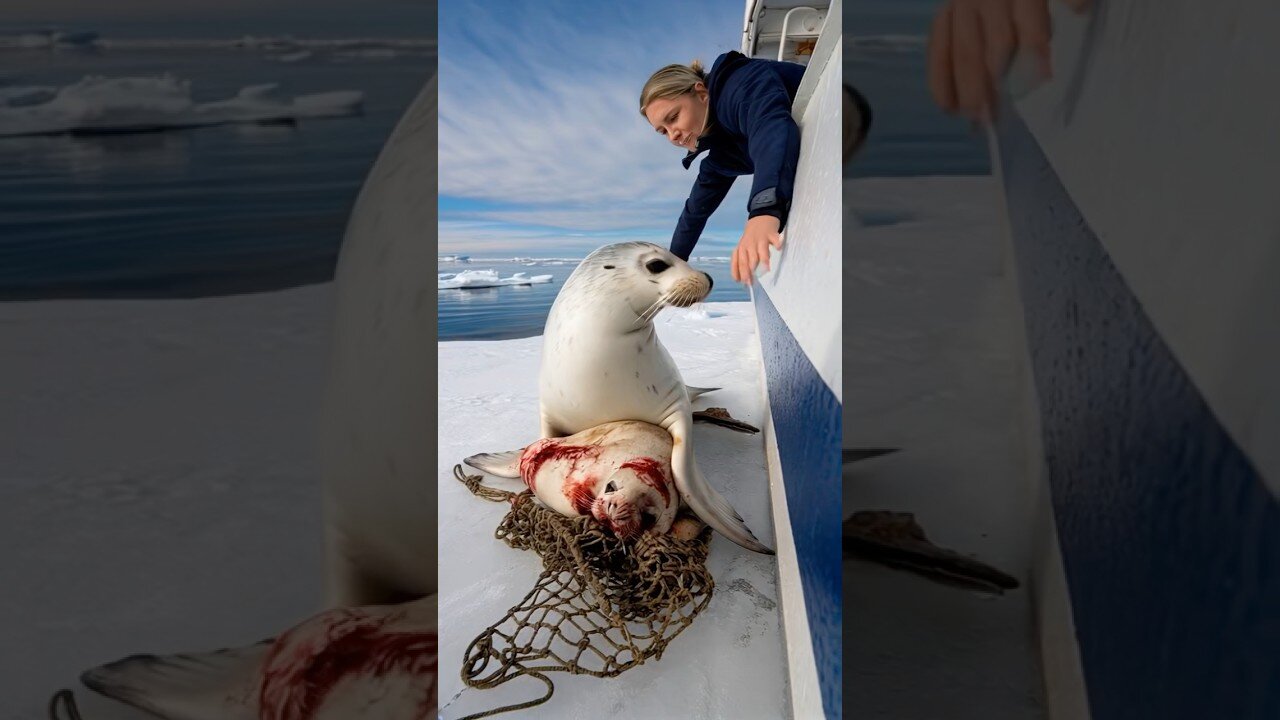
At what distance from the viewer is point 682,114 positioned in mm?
1654

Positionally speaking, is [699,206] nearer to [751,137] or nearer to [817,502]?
[751,137]

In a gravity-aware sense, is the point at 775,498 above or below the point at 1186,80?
below

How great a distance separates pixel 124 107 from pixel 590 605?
3.92 ft

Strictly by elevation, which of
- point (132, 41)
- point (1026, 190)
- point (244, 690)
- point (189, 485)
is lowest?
point (244, 690)

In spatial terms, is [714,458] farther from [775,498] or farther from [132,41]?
[132,41]

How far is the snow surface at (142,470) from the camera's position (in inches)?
17.7

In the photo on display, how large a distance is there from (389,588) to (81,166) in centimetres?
41

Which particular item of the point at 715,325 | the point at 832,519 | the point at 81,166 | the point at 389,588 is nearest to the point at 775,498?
the point at 832,519

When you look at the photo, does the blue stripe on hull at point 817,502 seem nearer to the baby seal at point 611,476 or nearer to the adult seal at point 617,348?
the baby seal at point 611,476

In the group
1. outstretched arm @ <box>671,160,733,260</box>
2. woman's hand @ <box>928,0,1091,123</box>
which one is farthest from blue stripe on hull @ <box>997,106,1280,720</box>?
outstretched arm @ <box>671,160,733,260</box>

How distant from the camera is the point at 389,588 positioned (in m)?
0.55

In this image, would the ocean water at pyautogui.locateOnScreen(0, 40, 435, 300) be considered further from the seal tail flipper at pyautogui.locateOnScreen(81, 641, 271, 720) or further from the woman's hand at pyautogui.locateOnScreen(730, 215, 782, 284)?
the woman's hand at pyautogui.locateOnScreen(730, 215, 782, 284)

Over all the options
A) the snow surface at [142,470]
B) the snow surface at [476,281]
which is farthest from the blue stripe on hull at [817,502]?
the snow surface at [476,281]

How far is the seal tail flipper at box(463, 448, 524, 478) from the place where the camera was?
195cm
